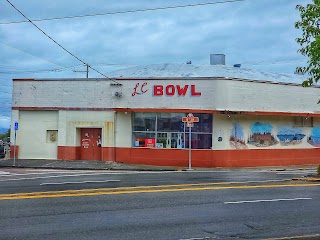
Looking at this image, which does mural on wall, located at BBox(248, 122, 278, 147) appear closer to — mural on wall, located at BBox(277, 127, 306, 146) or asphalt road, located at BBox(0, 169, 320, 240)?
mural on wall, located at BBox(277, 127, 306, 146)

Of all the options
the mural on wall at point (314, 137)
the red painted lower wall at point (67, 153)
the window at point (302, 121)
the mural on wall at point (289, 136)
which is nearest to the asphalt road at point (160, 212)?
the red painted lower wall at point (67, 153)

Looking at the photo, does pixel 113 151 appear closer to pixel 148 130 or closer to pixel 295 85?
pixel 148 130

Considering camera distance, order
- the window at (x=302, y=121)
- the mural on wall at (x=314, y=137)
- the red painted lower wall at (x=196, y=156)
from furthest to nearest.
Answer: the mural on wall at (x=314, y=137), the window at (x=302, y=121), the red painted lower wall at (x=196, y=156)

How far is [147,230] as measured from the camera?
28.5ft

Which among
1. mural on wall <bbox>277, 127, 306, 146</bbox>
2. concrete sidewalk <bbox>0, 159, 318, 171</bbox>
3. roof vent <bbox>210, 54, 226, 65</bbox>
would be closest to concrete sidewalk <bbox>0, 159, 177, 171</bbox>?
concrete sidewalk <bbox>0, 159, 318, 171</bbox>

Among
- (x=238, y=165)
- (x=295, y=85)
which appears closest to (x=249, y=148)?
(x=238, y=165)

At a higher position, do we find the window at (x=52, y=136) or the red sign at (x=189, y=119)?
Answer: the red sign at (x=189, y=119)

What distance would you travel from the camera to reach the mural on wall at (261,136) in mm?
29859

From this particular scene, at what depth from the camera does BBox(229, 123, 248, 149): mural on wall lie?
29.0 meters

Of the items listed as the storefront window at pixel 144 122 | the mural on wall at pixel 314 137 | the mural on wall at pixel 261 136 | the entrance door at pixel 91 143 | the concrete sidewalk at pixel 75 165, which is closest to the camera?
the concrete sidewalk at pixel 75 165

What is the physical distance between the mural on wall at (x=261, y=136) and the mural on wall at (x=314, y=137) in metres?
3.27

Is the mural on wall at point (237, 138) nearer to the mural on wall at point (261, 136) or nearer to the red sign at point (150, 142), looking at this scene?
the mural on wall at point (261, 136)

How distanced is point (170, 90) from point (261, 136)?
6.57m

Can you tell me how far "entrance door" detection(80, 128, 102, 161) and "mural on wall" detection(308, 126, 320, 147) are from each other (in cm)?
1425
